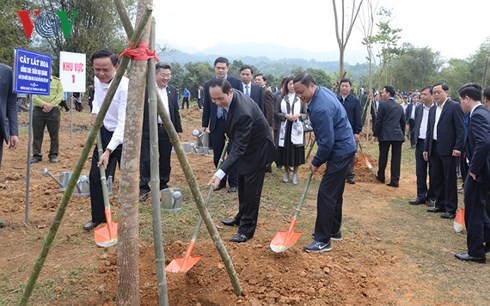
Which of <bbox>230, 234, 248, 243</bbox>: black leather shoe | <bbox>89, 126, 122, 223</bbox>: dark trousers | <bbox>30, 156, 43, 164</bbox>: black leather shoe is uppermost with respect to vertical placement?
<bbox>89, 126, 122, 223</bbox>: dark trousers

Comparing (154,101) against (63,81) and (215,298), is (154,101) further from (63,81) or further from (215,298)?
(63,81)

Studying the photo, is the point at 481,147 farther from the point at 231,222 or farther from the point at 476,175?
the point at 231,222

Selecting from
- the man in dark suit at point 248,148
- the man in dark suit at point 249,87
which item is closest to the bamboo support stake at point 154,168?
the man in dark suit at point 248,148

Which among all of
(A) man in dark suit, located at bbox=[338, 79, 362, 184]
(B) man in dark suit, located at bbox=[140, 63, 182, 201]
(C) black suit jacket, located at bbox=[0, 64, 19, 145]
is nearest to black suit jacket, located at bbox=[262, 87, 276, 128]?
(A) man in dark suit, located at bbox=[338, 79, 362, 184]

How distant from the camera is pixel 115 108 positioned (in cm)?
438

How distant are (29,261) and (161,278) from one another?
6.24ft

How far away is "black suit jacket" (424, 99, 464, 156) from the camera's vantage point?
587 cm

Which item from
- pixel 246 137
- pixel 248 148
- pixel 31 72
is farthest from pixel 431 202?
pixel 31 72

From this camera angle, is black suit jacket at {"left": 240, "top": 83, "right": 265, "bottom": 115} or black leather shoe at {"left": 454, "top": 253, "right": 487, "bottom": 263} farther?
black suit jacket at {"left": 240, "top": 83, "right": 265, "bottom": 115}

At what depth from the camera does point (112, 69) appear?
4105mm

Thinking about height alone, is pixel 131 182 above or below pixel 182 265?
above

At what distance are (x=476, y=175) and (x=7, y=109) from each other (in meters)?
4.96

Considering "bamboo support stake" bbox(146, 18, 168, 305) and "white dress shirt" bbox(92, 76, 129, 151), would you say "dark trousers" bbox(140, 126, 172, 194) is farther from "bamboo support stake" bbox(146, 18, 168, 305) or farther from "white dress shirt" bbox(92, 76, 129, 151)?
"bamboo support stake" bbox(146, 18, 168, 305)

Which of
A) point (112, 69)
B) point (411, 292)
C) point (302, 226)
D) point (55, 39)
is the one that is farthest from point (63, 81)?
point (55, 39)
